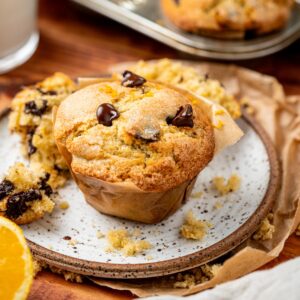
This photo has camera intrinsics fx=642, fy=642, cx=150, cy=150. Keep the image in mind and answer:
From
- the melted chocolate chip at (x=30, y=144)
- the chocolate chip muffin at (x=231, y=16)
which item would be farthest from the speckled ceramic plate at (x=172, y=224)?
the chocolate chip muffin at (x=231, y=16)

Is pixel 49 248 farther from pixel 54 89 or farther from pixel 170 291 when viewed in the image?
pixel 54 89

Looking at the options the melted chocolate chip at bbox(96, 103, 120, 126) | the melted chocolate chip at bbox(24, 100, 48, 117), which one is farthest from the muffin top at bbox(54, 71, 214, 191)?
the melted chocolate chip at bbox(24, 100, 48, 117)

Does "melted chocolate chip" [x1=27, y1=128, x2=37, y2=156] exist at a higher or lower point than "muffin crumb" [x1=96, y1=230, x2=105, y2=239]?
higher

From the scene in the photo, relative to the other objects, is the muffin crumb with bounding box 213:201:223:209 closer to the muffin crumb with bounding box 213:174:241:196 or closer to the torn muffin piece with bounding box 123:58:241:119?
the muffin crumb with bounding box 213:174:241:196

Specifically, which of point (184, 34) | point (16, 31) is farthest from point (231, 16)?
point (16, 31)

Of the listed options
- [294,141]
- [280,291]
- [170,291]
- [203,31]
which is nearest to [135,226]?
[170,291]

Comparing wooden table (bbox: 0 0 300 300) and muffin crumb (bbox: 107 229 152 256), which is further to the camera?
wooden table (bbox: 0 0 300 300)
